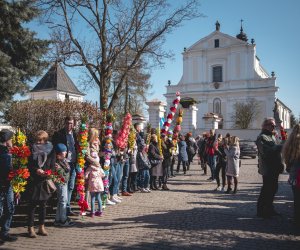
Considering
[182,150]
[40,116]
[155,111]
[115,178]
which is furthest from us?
[155,111]

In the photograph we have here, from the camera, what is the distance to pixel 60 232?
6195 millimetres

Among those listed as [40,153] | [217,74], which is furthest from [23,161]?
[217,74]

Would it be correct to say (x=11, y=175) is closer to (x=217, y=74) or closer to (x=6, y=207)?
(x=6, y=207)

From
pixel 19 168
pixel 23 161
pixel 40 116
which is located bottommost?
pixel 19 168

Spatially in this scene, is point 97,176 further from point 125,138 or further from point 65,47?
point 65,47

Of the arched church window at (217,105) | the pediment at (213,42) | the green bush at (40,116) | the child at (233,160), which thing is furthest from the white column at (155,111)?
the pediment at (213,42)

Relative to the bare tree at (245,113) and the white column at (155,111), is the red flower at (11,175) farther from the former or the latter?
the bare tree at (245,113)

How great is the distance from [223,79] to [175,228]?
57.0 meters

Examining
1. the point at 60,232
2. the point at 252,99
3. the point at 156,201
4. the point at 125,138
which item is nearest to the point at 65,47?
the point at 125,138

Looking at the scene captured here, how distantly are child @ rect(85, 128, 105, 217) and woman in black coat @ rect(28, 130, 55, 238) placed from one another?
1415 millimetres

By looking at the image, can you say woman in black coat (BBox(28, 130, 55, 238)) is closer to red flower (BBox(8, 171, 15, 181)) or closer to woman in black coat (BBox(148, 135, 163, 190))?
red flower (BBox(8, 171, 15, 181))

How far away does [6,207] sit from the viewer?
5723 millimetres

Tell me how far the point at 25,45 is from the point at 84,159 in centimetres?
1312

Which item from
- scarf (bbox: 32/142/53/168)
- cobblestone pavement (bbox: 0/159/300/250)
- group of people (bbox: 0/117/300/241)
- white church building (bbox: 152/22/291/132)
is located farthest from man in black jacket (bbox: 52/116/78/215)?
white church building (bbox: 152/22/291/132)
